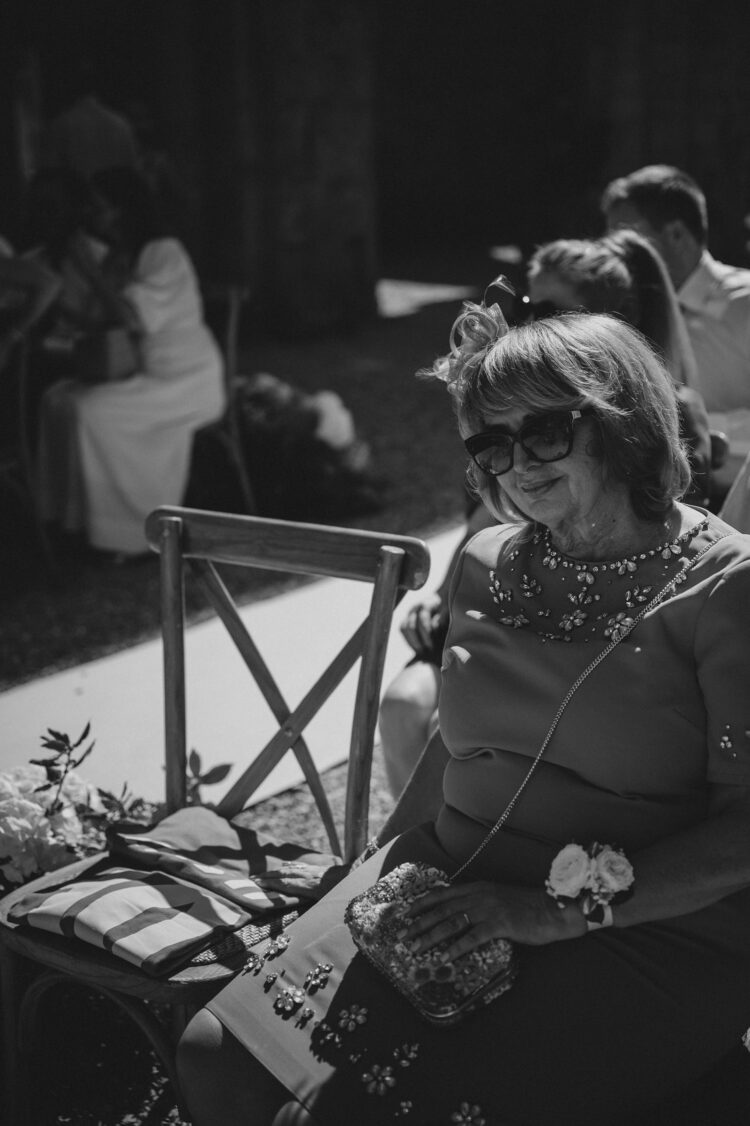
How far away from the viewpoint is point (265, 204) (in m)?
11.0

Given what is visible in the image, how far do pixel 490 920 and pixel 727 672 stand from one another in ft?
1.51

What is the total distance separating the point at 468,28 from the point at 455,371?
51.7ft

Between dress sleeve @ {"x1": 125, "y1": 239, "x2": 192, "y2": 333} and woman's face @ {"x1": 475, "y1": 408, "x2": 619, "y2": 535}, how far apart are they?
13.9ft

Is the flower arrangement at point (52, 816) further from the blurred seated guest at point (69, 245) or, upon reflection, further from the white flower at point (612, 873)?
the blurred seated guest at point (69, 245)

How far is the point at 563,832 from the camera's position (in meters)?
1.78

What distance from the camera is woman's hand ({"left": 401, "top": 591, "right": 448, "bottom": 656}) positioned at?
283 cm

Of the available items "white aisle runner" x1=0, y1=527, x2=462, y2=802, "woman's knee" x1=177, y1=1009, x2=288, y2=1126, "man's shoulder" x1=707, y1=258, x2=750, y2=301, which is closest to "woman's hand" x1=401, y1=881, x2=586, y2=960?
"woman's knee" x1=177, y1=1009, x2=288, y2=1126

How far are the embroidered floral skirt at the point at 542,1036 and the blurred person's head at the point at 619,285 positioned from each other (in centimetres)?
151

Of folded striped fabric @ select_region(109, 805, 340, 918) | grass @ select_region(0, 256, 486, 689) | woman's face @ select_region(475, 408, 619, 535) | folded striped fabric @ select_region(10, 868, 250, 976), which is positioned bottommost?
grass @ select_region(0, 256, 486, 689)

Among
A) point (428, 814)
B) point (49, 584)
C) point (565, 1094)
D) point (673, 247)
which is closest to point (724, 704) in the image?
point (565, 1094)

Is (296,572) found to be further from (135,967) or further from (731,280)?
(731,280)

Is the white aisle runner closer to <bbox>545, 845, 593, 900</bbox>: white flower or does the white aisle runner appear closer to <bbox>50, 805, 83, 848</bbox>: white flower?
<bbox>50, 805, 83, 848</bbox>: white flower

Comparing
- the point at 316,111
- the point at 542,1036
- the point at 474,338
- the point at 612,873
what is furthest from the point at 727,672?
the point at 316,111

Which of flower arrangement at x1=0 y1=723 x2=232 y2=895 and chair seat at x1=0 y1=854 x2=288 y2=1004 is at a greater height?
chair seat at x1=0 y1=854 x2=288 y2=1004
